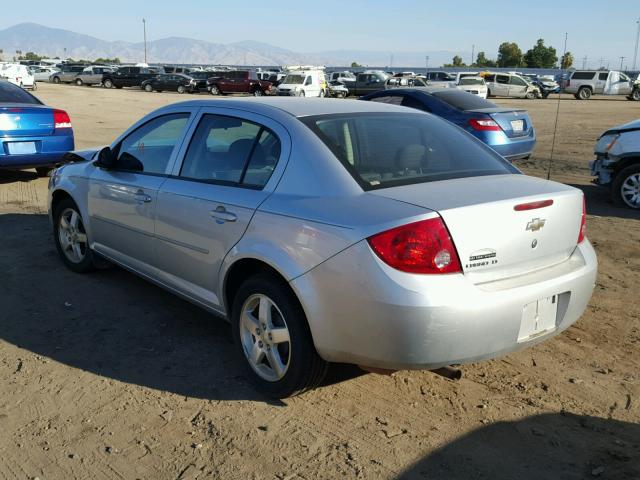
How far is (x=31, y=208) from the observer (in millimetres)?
8430

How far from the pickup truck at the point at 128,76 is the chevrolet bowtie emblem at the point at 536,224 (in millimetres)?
48695

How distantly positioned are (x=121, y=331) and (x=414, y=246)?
2503mm

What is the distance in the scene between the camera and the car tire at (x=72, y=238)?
564 centimetres

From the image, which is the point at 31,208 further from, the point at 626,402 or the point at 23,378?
the point at 626,402

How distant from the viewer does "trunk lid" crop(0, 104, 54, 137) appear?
905 cm

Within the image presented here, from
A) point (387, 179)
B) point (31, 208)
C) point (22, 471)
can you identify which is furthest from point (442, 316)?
point (31, 208)

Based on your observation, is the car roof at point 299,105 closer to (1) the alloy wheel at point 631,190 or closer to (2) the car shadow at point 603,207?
(2) the car shadow at point 603,207

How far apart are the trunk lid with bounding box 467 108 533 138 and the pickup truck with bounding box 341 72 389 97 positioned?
114ft

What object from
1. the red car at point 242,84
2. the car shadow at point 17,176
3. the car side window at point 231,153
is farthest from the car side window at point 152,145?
the red car at point 242,84

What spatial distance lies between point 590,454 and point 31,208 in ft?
24.6

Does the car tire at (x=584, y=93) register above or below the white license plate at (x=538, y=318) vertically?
above

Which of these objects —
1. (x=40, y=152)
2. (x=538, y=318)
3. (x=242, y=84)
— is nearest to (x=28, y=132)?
(x=40, y=152)

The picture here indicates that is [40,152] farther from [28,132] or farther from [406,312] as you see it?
[406,312]

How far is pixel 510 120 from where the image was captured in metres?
10.2
